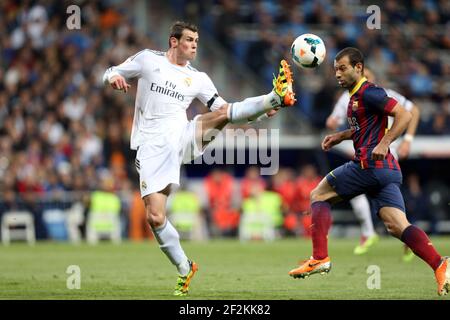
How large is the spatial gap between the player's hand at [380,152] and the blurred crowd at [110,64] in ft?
47.2

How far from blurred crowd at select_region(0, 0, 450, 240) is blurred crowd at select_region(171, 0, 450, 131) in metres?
0.04

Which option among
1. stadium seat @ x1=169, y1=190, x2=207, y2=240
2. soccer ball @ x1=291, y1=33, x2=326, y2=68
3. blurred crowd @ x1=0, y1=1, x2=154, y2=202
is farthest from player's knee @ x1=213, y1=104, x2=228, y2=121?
blurred crowd @ x1=0, y1=1, x2=154, y2=202

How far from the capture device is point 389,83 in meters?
26.3

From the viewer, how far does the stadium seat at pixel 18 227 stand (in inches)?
909

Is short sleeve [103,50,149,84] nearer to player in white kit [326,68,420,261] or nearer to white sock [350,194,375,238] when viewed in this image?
A: player in white kit [326,68,420,261]

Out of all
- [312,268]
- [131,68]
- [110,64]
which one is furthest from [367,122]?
[110,64]

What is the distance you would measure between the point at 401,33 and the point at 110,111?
9.52 m

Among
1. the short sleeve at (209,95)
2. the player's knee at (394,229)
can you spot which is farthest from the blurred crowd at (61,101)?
the player's knee at (394,229)

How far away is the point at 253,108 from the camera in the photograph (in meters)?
9.76

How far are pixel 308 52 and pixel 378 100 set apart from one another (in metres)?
1.10

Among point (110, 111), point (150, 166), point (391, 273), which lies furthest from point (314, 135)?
point (150, 166)

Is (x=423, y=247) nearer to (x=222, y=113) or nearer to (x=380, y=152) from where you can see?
(x=380, y=152)

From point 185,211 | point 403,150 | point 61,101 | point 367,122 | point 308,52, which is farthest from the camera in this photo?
point 61,101

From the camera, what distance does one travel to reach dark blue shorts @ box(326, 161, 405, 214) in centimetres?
1012
